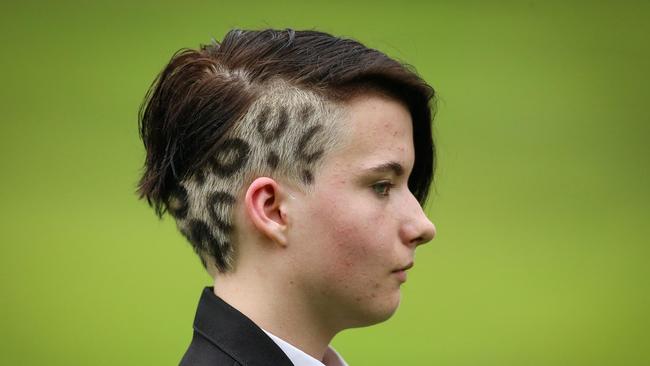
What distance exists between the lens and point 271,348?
1316 mm

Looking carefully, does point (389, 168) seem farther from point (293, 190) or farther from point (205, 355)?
point (205, 355)

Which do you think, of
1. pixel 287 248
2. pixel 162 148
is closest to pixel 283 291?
pixel 287 248

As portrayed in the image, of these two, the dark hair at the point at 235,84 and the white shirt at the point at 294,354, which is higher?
the dark hair at the point at 235,84

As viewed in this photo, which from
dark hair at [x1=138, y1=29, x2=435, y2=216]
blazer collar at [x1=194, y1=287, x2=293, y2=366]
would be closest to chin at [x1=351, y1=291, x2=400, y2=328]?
blazer collar at [x1=194, y1=287, x2=293, y2=366]

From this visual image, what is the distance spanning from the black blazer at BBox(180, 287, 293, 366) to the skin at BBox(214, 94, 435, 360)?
3 centimetres

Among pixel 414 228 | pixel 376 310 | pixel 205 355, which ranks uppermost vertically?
pixel 414 228

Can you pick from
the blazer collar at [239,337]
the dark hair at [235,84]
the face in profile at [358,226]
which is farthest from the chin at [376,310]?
the dark hair at [235,84]

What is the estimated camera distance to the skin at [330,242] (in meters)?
1.35

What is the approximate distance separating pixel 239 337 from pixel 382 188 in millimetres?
278

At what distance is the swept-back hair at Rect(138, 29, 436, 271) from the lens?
4.53ft

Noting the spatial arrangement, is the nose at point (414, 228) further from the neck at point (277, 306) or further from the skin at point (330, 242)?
the neck at point (277, 306)

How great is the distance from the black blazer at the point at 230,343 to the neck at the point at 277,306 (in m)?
0.03

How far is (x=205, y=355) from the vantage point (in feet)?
4.40

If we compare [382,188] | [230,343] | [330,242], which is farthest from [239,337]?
[382,188]
